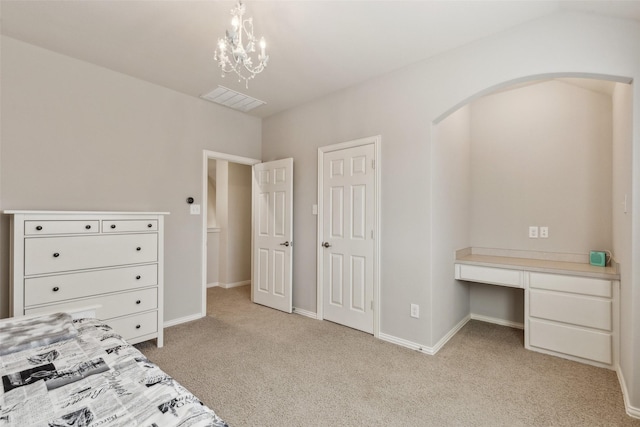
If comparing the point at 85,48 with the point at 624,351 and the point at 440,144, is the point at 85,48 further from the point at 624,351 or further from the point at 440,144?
the point at 624,351

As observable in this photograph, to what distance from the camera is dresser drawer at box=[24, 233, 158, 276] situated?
226 centimetres

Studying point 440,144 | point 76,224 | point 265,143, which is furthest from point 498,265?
point 76,224

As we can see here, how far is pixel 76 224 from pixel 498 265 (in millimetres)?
3779

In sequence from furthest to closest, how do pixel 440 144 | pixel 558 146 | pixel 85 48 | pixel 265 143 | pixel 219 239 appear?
1. pixel 219 239
2. pixel 265 143
3. pixel 558 146
4. pixel 440 144
5. pixel 85 48

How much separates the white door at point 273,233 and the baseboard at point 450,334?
1797mm

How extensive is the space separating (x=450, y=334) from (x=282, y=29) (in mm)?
A: 3253

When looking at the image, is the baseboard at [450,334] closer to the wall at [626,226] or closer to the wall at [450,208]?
the wall at [450,208]

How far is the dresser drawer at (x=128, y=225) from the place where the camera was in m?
2.61

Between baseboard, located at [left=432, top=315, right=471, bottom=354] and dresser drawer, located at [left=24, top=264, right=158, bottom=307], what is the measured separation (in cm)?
272

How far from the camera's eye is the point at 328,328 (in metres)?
3.37

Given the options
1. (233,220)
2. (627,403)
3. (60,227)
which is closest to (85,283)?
(60,227)

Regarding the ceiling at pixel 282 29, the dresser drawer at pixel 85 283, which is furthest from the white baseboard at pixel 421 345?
the ceiling at pixel 282 29

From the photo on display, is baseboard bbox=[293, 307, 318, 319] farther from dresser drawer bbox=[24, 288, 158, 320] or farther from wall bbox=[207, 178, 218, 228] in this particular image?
wall bbox=[207, 178, 218, 228]

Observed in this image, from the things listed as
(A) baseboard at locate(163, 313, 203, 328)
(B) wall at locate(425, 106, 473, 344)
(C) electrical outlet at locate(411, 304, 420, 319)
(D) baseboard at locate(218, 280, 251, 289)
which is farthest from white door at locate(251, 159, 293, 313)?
(B) wall at locate(425, 106, 473, 344)
